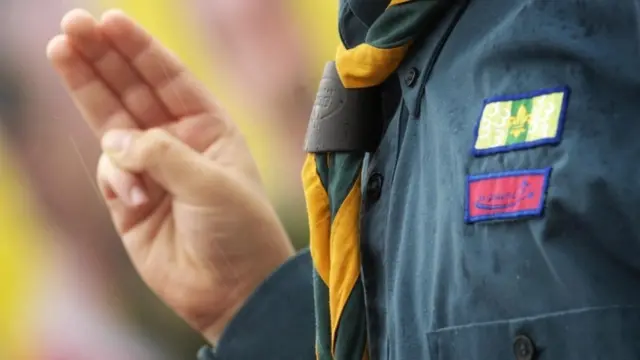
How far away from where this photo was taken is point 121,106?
3.07 ft

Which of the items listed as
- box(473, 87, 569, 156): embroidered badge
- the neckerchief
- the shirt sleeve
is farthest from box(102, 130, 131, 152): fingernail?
box(473, 87, 569, 156): embroidered badge

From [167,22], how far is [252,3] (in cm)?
11

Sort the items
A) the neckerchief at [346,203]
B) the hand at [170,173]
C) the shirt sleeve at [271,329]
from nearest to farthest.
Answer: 1. the neckerchief at [346,203]
2. the shirt sleeve at [271,329]
3. the hand at [170,173]

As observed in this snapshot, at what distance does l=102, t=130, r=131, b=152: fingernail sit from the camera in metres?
0.90

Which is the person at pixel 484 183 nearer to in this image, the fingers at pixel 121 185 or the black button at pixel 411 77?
the black button at pixel 411 77

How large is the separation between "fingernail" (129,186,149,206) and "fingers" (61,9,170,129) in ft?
0.27

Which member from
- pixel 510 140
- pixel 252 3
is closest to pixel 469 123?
pixel 510 140

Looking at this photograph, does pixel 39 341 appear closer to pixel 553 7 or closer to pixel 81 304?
pixel 81 304

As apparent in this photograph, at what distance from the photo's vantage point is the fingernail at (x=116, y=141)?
2.95ft

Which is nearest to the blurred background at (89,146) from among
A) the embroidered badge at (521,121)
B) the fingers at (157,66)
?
the fingers at (157,66)

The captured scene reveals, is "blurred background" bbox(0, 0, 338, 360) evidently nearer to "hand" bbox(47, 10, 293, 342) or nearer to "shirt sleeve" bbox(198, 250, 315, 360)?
"hand" bbox(47, 10, 293, 342)

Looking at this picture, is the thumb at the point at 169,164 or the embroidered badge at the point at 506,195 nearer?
the embroidered badge at the point at 506,195

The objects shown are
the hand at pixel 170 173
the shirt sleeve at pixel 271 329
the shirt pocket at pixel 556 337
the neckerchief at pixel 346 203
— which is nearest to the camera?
the shirt pocket at pixel 556 337

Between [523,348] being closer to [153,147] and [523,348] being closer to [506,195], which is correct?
[506,195]
